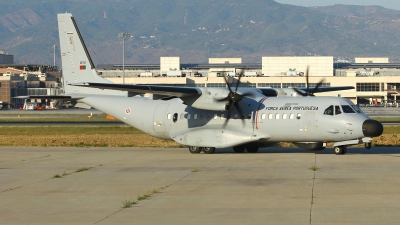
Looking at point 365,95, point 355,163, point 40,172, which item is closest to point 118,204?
point 40,172

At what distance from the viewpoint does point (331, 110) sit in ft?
92.5

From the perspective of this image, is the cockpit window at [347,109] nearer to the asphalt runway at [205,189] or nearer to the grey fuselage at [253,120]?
the grey fuselage at [253,120]

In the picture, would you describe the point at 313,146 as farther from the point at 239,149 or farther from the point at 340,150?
the point at 239,149

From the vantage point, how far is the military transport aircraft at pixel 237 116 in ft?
91.7

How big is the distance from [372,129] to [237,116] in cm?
634

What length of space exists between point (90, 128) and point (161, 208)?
40137 mm

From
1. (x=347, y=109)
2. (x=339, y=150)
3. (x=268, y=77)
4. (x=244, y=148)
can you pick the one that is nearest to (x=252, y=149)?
(x=244, y=148)

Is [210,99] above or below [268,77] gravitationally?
below

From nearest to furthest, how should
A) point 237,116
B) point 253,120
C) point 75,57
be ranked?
point 253,120, point 237,116, point 75,57

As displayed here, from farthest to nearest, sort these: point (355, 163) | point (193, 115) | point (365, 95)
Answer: point (365, 95), point (193, 115), point (355, 163)

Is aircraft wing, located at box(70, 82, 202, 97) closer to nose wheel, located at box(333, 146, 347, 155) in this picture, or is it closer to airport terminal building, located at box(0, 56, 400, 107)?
nose wheel, located at box(333, 146, 347, 155)

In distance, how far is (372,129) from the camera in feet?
87.4

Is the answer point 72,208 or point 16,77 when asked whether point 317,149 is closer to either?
point 72,208

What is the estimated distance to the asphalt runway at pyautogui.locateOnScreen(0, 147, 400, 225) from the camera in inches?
559
